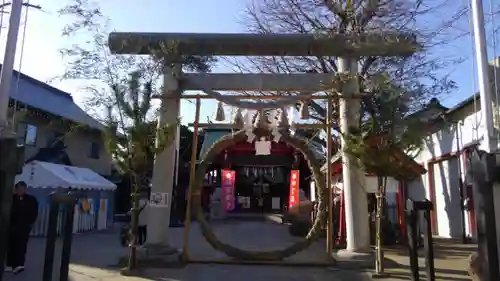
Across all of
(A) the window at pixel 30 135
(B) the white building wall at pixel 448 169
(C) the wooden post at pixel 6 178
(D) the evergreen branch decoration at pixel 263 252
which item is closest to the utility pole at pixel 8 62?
(C) the wooden post at pixel 6 178

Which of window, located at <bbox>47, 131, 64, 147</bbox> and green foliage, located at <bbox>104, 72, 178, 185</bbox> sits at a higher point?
window, located at <bbox>47, 131, 64, 147</bbox>

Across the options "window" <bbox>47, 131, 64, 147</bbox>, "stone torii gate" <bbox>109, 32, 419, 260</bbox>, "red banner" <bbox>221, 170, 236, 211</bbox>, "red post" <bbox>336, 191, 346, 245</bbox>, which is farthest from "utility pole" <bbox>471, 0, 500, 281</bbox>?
"window" <bbox>47, 131, 64, 147</bbox>

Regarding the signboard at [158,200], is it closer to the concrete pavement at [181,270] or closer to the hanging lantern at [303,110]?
the concrete pavement at [181,270]

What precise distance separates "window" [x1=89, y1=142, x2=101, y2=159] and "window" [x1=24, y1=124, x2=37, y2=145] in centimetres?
497

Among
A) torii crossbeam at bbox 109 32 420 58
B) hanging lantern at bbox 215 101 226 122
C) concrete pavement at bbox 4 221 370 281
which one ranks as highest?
torii crossbeam at bbox 109 32 420 58

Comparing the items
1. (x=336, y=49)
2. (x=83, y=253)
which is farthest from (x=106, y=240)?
(x=336, y=49)

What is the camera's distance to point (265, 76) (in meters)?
10.2

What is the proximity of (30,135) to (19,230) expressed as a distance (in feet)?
40.7

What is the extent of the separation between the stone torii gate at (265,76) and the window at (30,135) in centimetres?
1135

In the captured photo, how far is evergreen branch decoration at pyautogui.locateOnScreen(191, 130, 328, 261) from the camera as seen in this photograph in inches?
383

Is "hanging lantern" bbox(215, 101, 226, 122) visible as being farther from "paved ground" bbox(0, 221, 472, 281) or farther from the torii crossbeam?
"paved ground" bbox(0, 221, 472, 281)

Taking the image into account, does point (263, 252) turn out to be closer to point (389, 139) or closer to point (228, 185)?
point (389, 139)

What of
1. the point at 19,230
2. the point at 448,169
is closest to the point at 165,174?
the point at 19,230

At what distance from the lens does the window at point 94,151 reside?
974 inches
